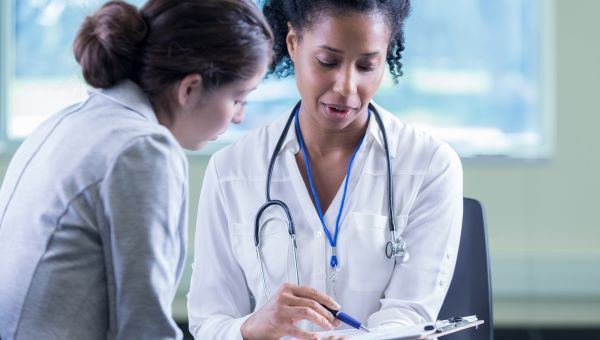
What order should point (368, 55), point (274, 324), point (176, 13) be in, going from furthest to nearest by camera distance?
point (368, 55) → point (274, 324) → point (176, 13)

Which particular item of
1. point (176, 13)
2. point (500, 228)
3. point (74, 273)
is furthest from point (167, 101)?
point (500, 228)

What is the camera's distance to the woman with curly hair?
165 cm

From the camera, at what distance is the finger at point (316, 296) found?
1469mm

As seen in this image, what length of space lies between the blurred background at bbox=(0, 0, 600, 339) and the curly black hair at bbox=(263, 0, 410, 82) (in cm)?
182

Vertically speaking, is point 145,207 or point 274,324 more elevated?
point 145,207

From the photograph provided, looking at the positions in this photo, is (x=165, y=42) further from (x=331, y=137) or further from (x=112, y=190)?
(x=331, y=137)

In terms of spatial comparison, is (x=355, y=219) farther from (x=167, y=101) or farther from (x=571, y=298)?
(x=571, y=298)

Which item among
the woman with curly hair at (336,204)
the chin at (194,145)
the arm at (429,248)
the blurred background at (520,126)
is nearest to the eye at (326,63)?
the woman with curly hair at (336,204)

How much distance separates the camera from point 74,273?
110cm

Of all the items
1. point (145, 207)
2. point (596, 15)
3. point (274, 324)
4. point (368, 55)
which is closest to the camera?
point (145, 207)


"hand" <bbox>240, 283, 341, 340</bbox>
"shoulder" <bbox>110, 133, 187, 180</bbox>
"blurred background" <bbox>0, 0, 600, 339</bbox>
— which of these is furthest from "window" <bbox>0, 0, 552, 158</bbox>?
"shoulder" <bbox>110, 133, 187, 180</bbox>

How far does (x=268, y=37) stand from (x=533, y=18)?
2620mm

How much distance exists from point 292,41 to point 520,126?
2171 mm

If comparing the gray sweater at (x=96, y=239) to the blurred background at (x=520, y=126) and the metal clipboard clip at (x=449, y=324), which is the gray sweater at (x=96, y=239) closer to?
the metal clipboard clip at (x=449, y=324)
